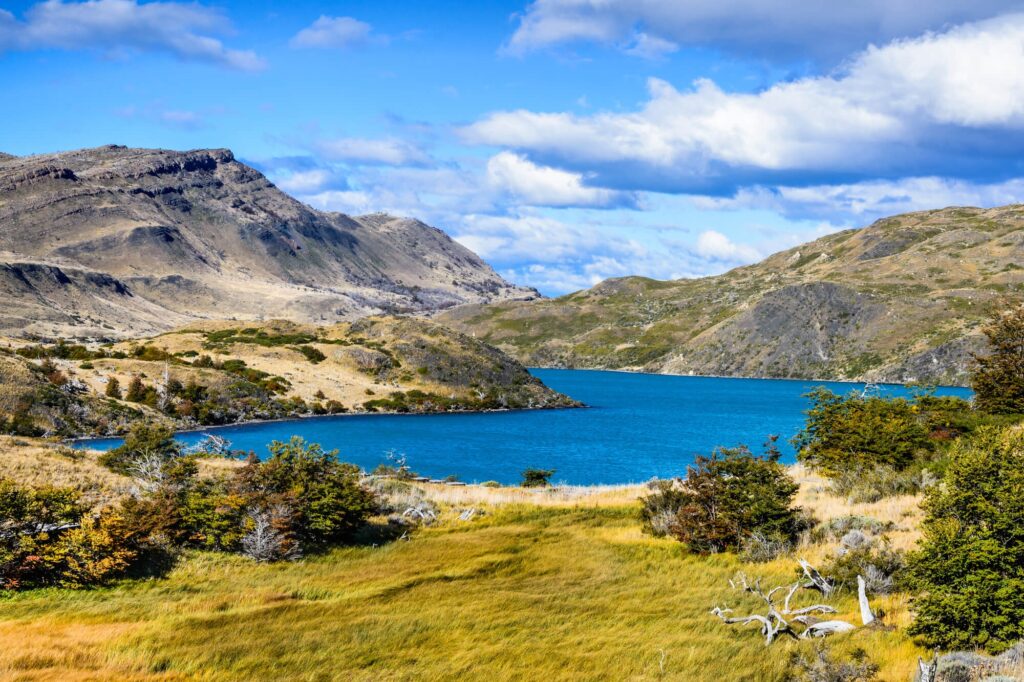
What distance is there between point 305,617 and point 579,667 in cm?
814

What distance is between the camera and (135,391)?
87.6 meters

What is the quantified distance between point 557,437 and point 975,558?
79976mm

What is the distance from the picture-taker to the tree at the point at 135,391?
8671 centimetres

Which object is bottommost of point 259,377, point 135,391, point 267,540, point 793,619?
point 793,619

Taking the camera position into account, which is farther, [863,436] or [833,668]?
[863,436]

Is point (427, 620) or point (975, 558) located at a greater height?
point (975, 558)

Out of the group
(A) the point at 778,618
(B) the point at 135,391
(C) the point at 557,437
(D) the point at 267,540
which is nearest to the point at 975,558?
(A) the point at 778,618

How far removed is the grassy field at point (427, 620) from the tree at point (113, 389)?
220ft

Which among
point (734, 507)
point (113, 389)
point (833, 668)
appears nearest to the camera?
point (833, 668)

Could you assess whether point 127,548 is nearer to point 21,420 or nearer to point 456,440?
point 21,420

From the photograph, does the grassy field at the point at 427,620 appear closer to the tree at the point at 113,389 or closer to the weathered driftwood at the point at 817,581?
the weathered driftwood at the point at 817,581

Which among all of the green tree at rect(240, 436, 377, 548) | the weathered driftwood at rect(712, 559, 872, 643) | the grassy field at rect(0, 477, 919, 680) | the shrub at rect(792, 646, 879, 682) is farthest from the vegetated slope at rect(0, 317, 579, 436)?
the shrub at rect(792, 646, 879, 682)

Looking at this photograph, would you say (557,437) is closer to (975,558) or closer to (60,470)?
(60,470)

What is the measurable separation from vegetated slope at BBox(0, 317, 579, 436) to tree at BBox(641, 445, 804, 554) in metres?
62.0
